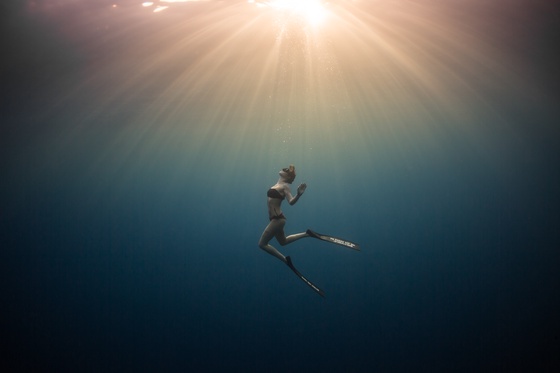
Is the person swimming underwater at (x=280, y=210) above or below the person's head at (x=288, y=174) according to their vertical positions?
below

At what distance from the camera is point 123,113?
8922 mm

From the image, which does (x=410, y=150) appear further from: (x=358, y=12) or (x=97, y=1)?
(x=97, y=1)

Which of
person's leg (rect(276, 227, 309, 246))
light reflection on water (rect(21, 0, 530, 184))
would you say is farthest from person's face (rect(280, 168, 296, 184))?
light reflection on water (rect(21, 0, 530, 184))

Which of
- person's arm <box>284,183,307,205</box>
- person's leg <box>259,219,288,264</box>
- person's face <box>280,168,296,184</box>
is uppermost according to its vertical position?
person's face <box>280,168,296,184</box>

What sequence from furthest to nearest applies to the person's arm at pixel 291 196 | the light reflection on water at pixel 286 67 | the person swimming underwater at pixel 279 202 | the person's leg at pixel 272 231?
the light reflection on water at pixel 286 67 < the person's leg at pixel 272 231 < the person swimming underwater at pixel 279 202 < the person's arm at pixel 291 196

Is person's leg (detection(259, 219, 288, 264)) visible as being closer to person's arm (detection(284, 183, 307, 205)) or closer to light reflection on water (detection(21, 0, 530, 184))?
person's arm (detection(284, 183, 307, 205))

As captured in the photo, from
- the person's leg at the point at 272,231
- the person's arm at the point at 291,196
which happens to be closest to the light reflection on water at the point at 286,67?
the person's arm at the point at 291,196

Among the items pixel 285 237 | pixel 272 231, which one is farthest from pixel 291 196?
pixel 285 237

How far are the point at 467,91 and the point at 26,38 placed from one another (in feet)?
37.8

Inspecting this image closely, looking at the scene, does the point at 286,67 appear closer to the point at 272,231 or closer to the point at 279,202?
the point at 279,202

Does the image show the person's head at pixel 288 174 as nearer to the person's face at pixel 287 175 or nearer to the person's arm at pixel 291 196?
the person's face at pixel 287 175

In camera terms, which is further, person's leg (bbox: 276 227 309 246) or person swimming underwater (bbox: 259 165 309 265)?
person's leg (bbox: 276 227 309 246)

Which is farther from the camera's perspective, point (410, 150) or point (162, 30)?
point (410, 150)

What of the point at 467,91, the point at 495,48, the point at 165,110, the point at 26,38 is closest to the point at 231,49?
the point at 165,110
